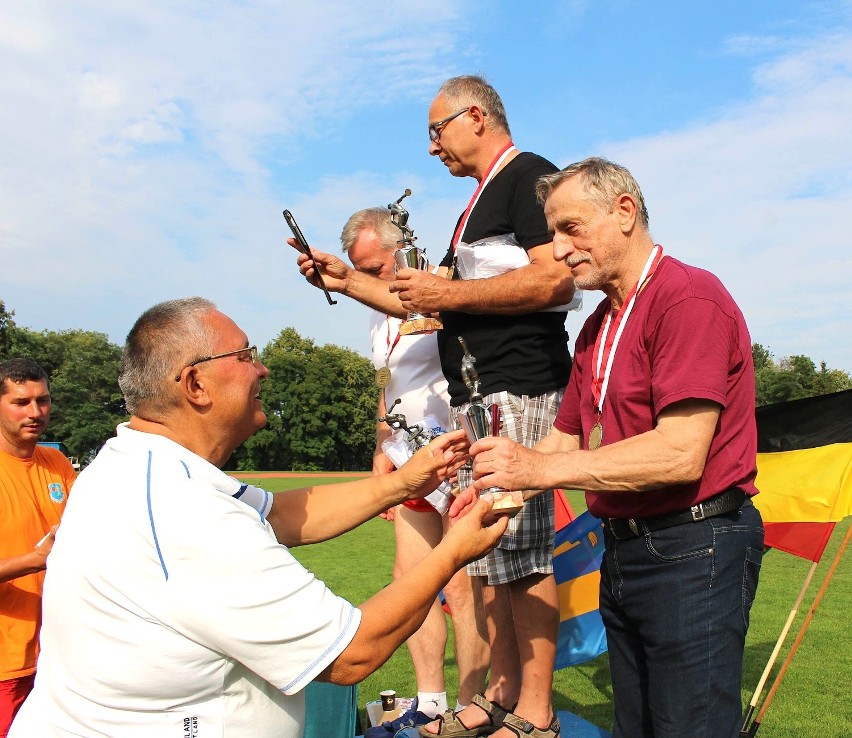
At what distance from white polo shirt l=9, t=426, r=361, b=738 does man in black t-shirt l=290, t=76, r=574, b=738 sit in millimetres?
1712

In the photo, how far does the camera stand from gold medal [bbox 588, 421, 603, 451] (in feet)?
11.0

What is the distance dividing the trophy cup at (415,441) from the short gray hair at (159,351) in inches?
48.9

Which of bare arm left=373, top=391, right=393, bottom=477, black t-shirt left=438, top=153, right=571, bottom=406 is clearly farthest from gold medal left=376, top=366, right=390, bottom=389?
black t-shirt left=438, top=153, right=571, bottom=406

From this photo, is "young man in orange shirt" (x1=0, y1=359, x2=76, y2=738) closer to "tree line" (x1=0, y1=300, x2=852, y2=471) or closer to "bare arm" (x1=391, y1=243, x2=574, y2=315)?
"bare arm" (x1=391, y1=243, x2=574, y2=315)

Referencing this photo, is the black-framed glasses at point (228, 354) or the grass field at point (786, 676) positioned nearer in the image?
the black-framed glasses at point (228, 354)

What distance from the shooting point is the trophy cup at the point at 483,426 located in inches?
123

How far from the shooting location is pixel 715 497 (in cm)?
300

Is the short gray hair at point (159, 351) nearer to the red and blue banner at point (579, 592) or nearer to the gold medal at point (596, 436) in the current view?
the gold medal at point (596, 436)

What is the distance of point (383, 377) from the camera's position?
5324mm

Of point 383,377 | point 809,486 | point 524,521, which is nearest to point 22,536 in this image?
point 383,377

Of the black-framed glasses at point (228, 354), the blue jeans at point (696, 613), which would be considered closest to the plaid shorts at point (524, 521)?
the blue jeans at point (696, 613)

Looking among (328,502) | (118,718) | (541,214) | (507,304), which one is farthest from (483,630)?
(118,718)

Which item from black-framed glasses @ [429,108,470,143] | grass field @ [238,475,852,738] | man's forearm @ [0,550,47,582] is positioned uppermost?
black-framed glasses @ [429,108,470,143]

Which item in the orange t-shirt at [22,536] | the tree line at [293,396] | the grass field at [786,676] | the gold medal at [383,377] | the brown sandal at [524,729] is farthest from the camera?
the tree line at [293,396]
